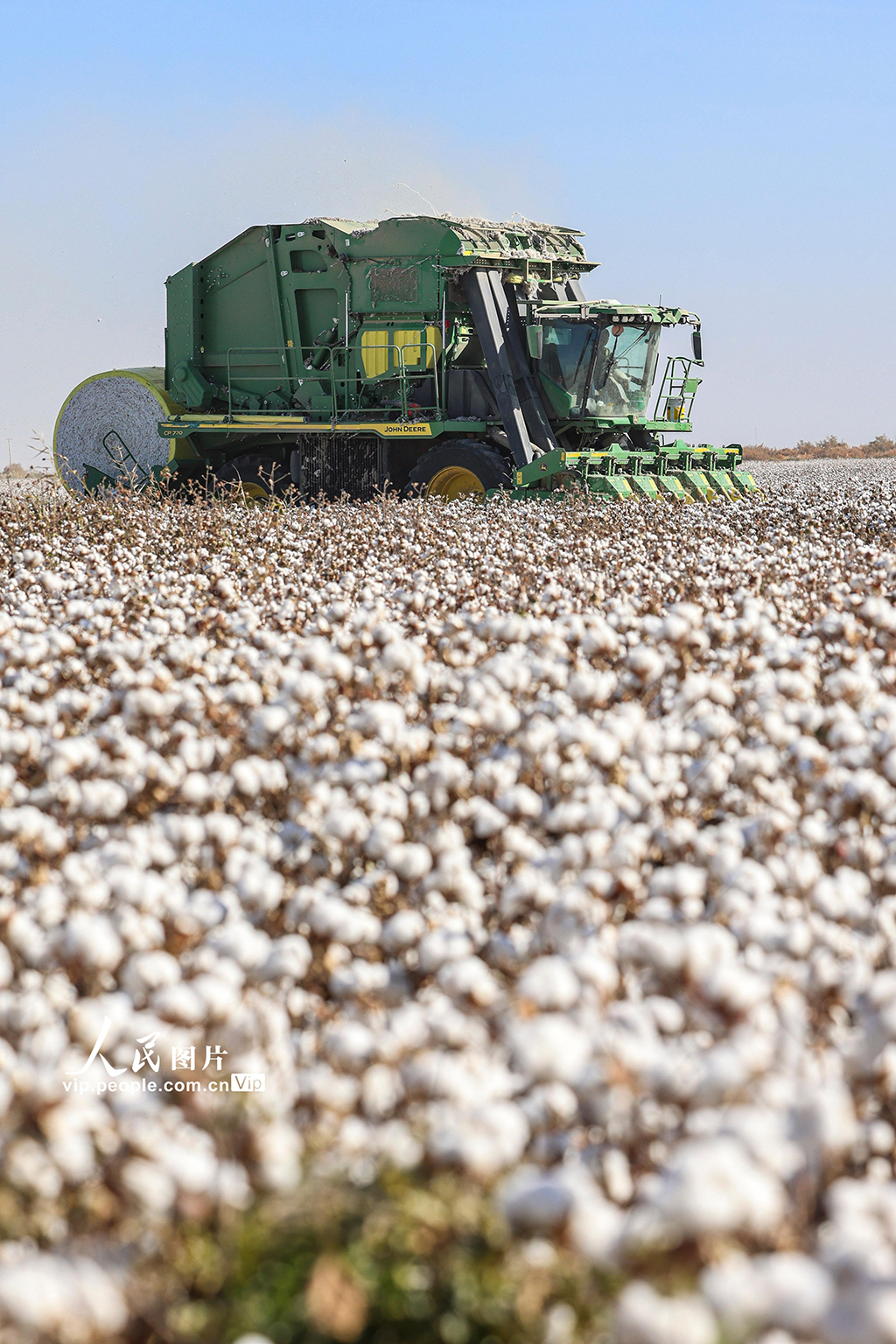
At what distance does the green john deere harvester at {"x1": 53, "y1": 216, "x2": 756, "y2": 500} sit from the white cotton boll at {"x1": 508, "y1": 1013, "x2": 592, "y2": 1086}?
1216 cm

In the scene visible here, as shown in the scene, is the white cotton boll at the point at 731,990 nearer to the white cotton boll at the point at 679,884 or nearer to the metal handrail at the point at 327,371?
the white cotton boll at the point at 679,884

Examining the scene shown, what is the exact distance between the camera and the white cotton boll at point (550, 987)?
1.97 metres

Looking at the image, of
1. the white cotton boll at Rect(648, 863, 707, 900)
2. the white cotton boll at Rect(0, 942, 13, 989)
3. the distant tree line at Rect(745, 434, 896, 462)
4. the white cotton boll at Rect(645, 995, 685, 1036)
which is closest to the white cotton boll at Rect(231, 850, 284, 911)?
the white cotton boll at Rect(0, 942, 13, 989)

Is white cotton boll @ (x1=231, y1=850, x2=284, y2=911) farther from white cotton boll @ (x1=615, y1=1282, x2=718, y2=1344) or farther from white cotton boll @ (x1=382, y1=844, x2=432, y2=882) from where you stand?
white cotton boll @ (x1=615, y1=1282, x2=718, y2=1344)

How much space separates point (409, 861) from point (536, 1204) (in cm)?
131

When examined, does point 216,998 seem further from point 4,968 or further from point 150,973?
point 4,968

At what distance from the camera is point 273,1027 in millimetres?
2053

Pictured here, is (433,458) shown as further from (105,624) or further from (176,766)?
(176,766)

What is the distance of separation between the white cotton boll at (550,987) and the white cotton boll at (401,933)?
58 cm

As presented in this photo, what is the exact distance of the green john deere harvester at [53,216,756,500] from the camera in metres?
15.0

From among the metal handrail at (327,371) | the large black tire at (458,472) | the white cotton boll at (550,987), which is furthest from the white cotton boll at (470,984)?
the metal handrail at (327,371)

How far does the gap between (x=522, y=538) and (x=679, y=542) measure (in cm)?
128

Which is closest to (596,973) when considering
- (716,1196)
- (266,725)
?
(716,1196)

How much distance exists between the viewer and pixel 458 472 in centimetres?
1491
